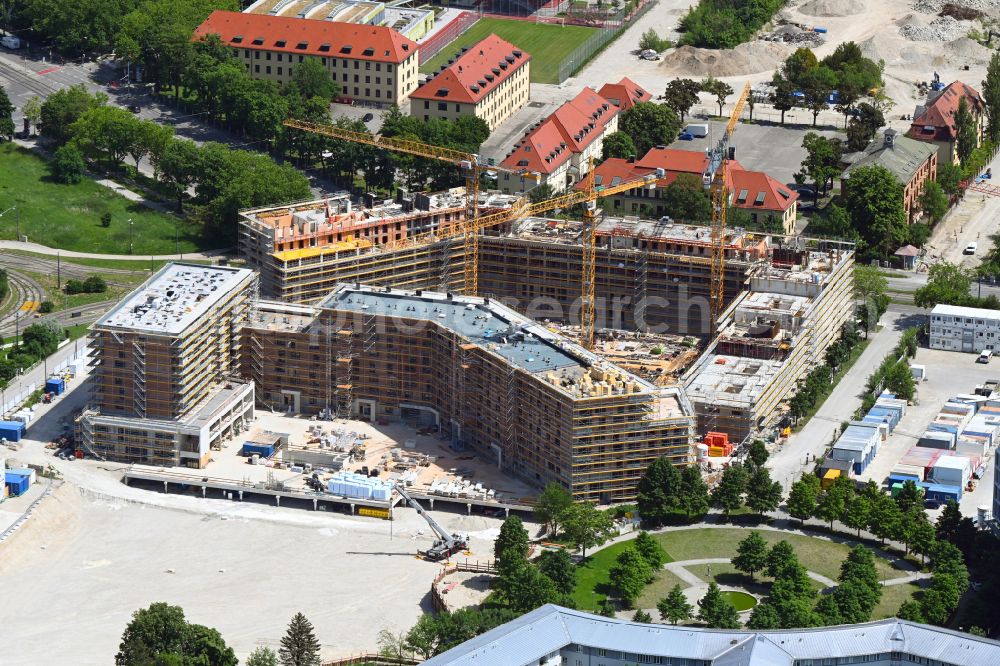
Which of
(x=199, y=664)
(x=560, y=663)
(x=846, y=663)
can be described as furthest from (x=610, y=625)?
(x=199, y=664)

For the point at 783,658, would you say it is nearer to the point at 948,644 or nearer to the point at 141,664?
the point at 948,644

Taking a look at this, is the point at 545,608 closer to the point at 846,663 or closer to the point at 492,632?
the point at 492,632

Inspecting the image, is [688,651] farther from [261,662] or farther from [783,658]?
[261,662]

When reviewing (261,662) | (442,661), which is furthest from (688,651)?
(261,662)

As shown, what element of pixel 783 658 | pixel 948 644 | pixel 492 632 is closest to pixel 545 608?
pixel 492 632

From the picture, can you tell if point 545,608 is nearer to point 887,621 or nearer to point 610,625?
point 610,625

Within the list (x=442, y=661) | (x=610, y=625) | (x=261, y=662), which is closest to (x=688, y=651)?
(x=610, y=625)
